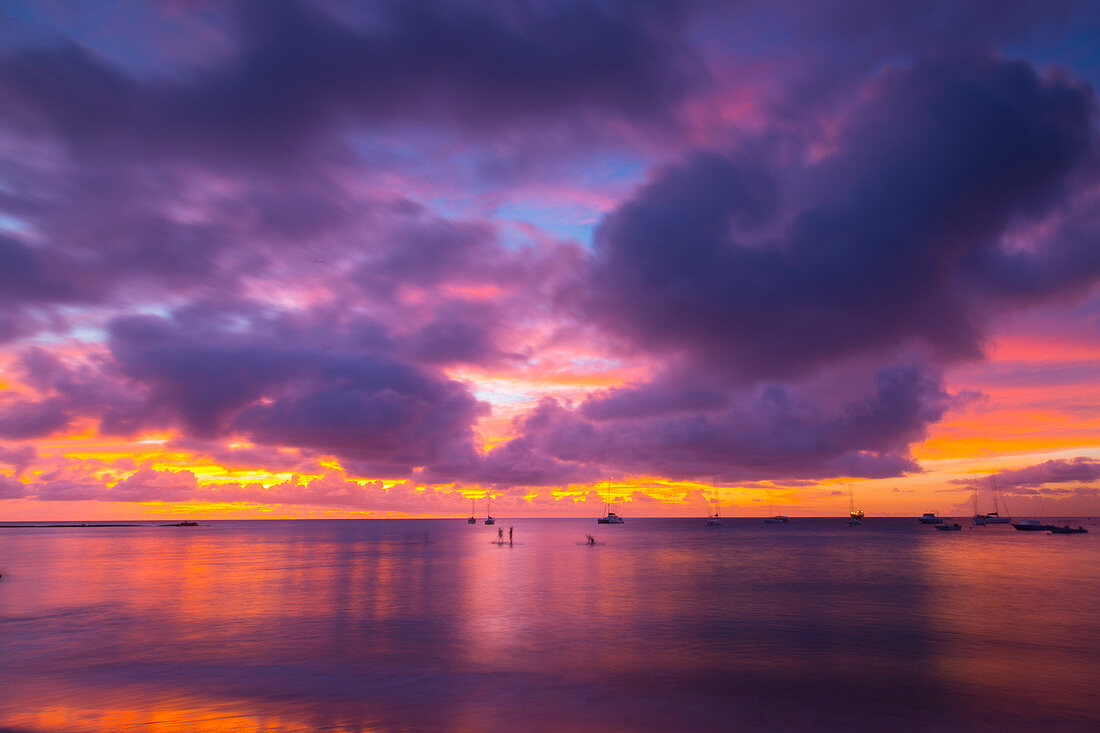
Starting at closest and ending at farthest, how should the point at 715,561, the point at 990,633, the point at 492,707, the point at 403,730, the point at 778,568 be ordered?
1. the point at 403,730
2. the point at 492,707
3. the point at 990,633
4. the point at 778,568
5. the point at 715,561

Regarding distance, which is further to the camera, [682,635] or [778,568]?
[778,568]

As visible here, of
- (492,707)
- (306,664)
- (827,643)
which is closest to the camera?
(492,707)

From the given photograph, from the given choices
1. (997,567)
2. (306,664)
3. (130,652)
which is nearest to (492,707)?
(306,664)

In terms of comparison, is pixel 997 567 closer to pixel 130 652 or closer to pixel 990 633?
pixel 990 633

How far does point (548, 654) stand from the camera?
105 ft

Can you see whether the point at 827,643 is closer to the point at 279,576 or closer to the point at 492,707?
the point at 492,707

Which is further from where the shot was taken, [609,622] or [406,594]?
[406,594]

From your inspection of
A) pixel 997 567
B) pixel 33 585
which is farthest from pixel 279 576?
pixel 997 567

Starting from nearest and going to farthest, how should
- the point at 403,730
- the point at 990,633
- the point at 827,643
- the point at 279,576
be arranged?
the point at 403,730
the point at 827,643
the point at 990,633
the point at 279,576

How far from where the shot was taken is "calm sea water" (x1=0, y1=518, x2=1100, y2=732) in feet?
75.3

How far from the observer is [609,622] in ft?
134

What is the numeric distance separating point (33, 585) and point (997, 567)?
362 ft

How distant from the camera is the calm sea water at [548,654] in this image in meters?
22.9

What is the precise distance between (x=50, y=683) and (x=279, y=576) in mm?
44396
